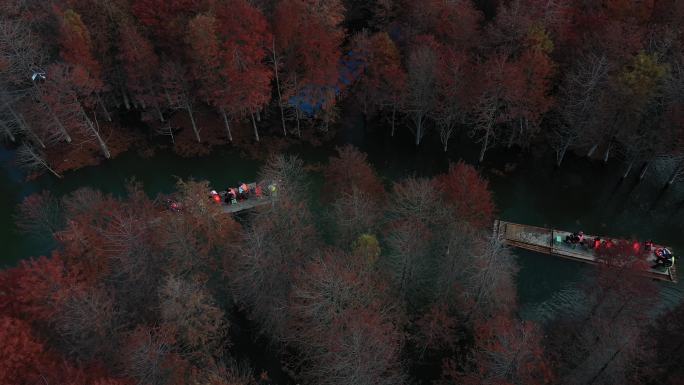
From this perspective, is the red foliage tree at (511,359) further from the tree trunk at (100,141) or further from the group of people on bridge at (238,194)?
the tree trunk at (100,141)

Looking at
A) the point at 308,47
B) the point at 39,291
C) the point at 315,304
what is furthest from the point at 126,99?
the point at 315,304

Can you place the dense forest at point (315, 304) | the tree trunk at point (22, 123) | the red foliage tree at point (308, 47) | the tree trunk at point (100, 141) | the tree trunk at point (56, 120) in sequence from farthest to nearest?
1. the tree trunk at point (100, 141)
2. the tree trunk at point (22, 123)
3. the red foliage tree at point (308, 47)
4. the tree trunk at point (56, 120)
5. the dense forest at point (315, 304)

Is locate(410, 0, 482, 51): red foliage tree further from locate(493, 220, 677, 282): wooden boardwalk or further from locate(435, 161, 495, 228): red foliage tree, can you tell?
locate(493, 220, 677, 282): wooden boardwalk

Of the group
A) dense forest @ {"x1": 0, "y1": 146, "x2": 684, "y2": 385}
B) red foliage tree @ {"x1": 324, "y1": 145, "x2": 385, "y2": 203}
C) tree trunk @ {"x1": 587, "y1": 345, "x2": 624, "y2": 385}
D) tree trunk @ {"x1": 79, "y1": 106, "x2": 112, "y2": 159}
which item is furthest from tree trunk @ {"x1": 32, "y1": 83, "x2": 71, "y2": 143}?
tree trunk @ {"x1": 587, "y1": 345, "x2": 624, "y2": 385}

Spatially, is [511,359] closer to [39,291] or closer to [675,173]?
[39,291]

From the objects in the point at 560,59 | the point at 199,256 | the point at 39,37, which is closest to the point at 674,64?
the point at 560,59

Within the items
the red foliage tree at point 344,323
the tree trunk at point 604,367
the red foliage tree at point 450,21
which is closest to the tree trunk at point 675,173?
the red foliage tree at point 450,21

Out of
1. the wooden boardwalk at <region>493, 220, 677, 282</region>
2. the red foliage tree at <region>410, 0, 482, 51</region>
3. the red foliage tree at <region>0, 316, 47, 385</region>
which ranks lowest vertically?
the wooden boardwalk at <region>493, 220, 677, 282</region>
